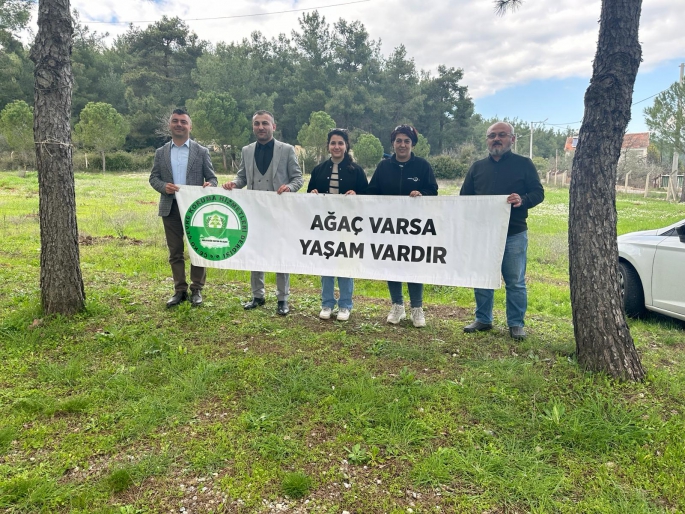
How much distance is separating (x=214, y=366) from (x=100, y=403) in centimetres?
85

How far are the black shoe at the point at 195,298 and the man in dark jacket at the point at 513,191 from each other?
3462mm

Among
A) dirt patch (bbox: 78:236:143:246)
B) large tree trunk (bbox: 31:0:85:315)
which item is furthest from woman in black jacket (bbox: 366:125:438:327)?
dirt patch (bbox: 78:236:143:246)

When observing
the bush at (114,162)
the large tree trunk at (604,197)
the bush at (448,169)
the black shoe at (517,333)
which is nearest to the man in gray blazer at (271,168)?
the black shoe at (517,333)

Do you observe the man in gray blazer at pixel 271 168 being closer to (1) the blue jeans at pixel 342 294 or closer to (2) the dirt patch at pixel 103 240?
(1) the blue jeans at pixel 342 294

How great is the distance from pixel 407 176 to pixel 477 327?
177 centimetres

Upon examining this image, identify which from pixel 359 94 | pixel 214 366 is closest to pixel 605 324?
pixel 214 366

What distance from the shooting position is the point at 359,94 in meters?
52.3

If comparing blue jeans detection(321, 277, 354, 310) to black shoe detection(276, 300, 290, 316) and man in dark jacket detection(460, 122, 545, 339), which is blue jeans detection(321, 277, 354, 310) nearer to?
black shoe detection(276, 300, 290, 316)

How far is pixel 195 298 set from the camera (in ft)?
16.8

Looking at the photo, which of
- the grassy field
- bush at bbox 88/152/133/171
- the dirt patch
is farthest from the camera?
bush at bbox 88/152/133/171

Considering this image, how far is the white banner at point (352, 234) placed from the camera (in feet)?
13.7

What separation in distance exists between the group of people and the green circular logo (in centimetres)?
22

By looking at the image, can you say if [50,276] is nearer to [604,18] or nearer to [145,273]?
[145,273]

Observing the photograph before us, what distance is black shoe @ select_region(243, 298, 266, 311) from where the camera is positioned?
5.06m
